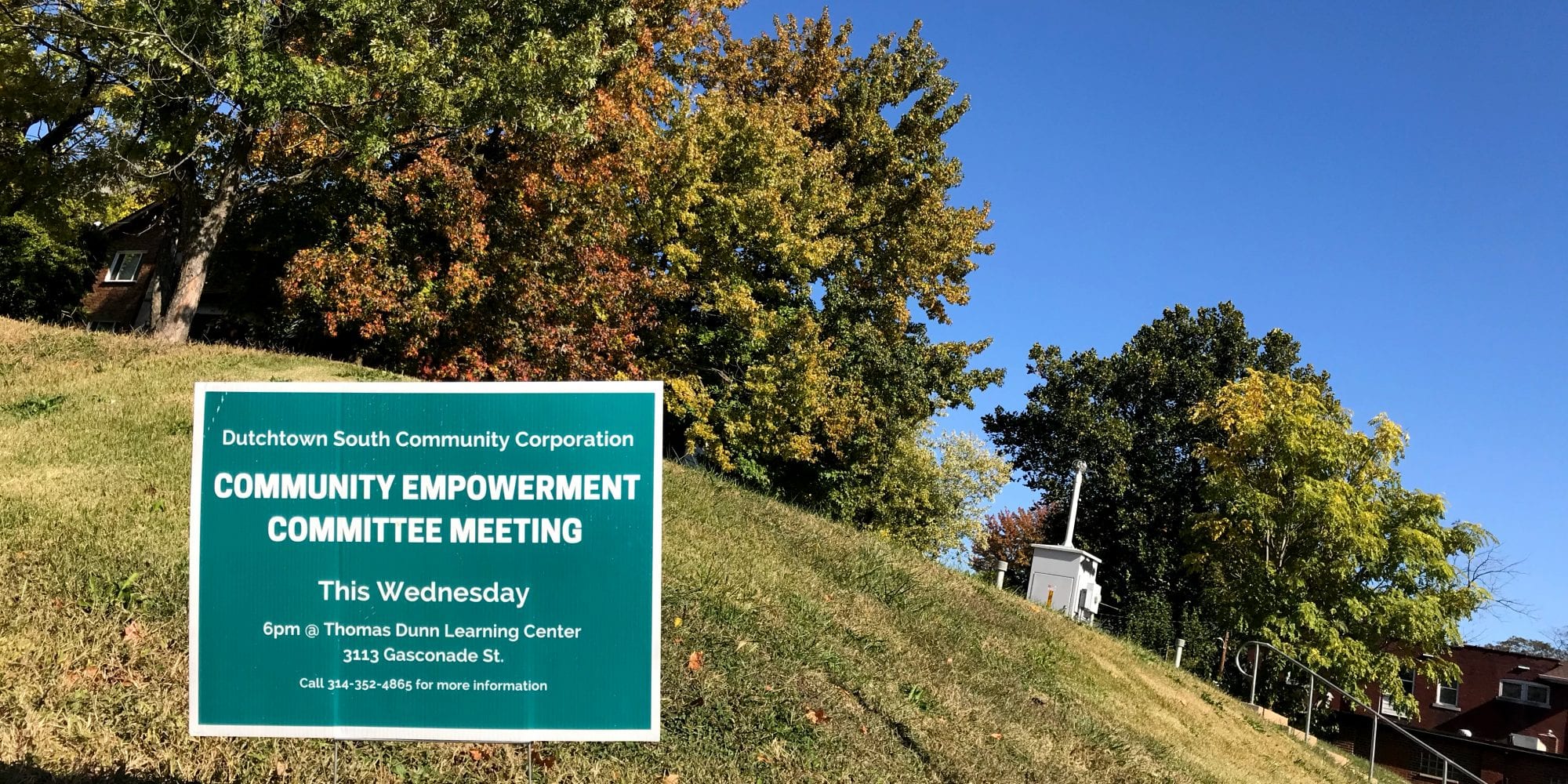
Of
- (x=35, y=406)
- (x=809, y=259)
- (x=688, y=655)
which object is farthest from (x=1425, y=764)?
(x=35, y=406)

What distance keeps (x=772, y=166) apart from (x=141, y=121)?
14041mm

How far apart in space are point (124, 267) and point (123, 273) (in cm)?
18

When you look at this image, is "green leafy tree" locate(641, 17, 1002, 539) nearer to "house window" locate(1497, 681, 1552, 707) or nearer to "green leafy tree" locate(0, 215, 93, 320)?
"green leafy tree" locate(0, 215, 93, 320)

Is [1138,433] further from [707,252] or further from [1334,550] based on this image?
[707,252]

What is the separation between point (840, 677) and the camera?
9.42 metres

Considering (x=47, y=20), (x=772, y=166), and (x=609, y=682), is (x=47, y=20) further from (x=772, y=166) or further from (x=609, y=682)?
(x=609, y=682)

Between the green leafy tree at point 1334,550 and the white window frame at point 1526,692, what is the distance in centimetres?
1755

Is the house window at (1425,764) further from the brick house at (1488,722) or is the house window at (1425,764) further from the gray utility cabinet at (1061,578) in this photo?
the gray utility cabinet at (1061,578)

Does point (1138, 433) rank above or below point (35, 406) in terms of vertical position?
above

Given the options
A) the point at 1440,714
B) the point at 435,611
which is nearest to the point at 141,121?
the point at 435,611

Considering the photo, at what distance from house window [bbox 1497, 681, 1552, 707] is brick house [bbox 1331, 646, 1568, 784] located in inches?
1.4

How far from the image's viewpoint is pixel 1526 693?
5144 centimetres

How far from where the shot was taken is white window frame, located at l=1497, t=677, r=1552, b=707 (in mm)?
50725

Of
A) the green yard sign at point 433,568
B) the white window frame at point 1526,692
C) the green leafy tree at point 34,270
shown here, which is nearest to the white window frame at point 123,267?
the green leafy tree at point 34,270
